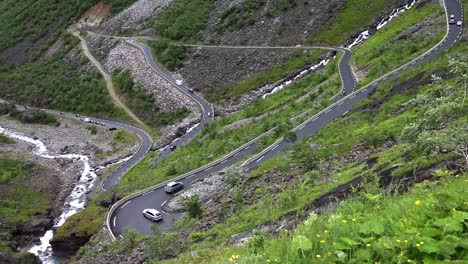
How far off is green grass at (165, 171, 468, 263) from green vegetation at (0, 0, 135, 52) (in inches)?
5116

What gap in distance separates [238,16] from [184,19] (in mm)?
14490

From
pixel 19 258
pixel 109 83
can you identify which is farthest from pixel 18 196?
pixel 109 83

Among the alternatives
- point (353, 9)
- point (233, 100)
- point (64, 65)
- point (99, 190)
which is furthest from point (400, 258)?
point (64, 65)

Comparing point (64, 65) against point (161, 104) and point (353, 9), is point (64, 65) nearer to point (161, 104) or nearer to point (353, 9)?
point (161, 104)

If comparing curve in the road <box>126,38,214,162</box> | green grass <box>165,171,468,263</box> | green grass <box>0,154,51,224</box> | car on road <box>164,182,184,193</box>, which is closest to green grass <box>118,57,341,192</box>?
car on road <box>164,182,184,193</box>

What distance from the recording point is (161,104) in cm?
8875

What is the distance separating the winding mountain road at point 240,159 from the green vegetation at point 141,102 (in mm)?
32277

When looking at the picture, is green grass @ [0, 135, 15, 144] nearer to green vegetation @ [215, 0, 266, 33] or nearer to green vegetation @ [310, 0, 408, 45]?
green vegetation @ [215, 0, 266, 33]

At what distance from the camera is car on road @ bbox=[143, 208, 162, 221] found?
43.6 meters

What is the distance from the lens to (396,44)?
65.1 m

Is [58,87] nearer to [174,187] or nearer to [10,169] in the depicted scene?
[10,169]

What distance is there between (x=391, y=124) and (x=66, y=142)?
232 feet

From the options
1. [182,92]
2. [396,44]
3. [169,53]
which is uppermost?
[169,53]

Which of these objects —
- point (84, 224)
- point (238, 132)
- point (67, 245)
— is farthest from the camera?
point (238, 132)
